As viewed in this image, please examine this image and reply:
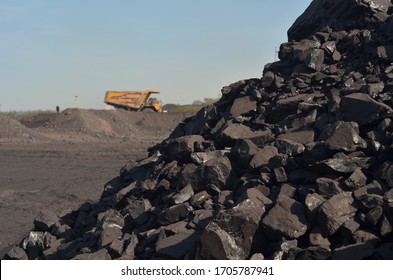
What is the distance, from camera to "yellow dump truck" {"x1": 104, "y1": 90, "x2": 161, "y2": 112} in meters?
40.9

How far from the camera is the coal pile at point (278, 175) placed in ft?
17.4

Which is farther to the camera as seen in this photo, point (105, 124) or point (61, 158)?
point (105, 124)

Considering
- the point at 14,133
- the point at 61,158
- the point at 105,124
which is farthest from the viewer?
the point at 105,124

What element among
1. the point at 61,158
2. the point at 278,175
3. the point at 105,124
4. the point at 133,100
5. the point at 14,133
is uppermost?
the point at 133,100

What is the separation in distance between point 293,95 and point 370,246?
3685mm

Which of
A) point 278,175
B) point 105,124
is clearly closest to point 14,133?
point 105,124

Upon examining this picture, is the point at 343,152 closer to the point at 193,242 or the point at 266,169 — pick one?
the point at 266,169

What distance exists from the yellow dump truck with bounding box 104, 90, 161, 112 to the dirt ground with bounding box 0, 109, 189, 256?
2.71 metres

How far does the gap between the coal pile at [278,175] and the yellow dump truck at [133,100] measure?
31647 millimetres

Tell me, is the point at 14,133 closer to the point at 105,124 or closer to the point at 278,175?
the point at 105,124

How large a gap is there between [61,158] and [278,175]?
1631 centimetres

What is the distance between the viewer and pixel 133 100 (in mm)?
40969

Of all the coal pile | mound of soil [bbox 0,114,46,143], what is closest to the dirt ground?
mound of soil [bbox 0,114,46,143]

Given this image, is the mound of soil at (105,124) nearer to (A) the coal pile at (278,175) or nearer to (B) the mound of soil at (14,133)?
(B) the mound of soil at (14,133)
